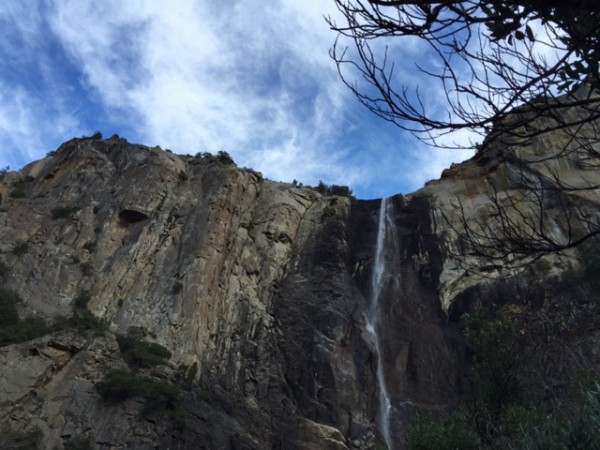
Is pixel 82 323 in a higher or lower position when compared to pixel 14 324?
higher

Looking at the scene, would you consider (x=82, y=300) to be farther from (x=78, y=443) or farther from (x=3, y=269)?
(x=78, y=443)

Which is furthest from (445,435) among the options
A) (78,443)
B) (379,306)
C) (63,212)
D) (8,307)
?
(63,212)

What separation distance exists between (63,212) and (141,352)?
42.7ft

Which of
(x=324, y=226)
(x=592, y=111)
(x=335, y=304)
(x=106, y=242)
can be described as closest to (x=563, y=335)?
(x=335, y=304)

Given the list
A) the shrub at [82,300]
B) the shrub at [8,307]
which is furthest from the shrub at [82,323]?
the shrub at [8,307]

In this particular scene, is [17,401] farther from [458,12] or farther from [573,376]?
[458,12]

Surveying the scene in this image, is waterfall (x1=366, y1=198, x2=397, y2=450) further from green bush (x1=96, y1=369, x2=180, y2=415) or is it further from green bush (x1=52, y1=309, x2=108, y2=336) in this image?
green bush (x1=52, y1=309, x2=108, y2=336)

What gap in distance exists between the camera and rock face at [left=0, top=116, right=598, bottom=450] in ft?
69.9

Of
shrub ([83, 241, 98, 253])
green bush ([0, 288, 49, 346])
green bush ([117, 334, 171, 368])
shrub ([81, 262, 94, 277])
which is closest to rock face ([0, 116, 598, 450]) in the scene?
shrub ([83, 241, 98, 253])

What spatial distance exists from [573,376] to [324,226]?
919 inches

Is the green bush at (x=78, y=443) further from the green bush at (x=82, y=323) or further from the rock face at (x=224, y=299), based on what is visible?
the green bush at (x=82, y=323)

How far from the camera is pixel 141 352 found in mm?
24422

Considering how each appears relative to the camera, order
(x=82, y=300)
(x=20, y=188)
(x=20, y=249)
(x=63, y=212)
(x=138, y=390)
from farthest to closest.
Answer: (x=20, y=188) < (x=63, y=212) < (x=20, y=249) < (x=82, y=300) < (x=138, y=390)

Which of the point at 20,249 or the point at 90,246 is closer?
the point at 20,249
